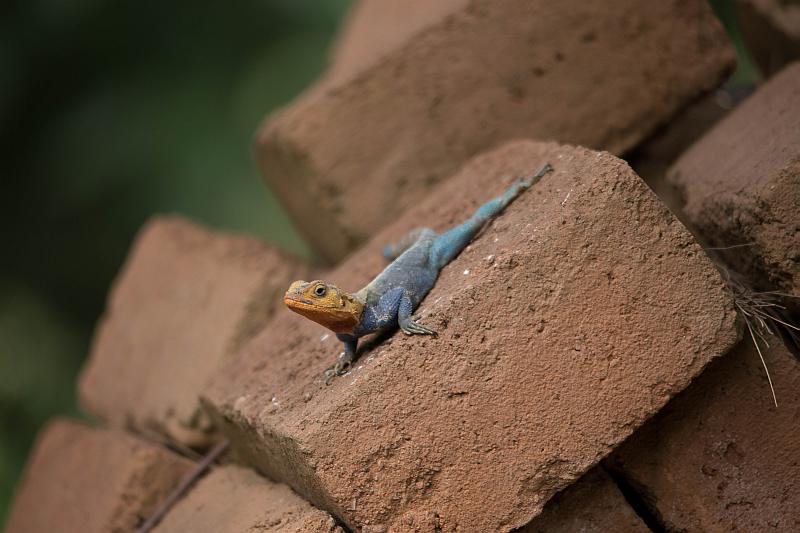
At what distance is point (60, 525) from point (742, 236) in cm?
361

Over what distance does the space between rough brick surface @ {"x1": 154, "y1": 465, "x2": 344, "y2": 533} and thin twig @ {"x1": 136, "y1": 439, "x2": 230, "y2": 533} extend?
0.10 metres

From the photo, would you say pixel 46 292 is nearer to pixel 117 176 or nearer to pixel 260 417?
pixel 117 176

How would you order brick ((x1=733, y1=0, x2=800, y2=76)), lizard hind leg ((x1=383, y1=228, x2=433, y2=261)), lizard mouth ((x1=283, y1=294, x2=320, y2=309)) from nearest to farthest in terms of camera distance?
lizard mouth ((x1=283, y1=294, x2=320, y2=309)) → lizard hind leg ((x1=383, y1=228, x2=433, y2=261)) → brick ((x1=733, y1=0, x2=800, y2=76))

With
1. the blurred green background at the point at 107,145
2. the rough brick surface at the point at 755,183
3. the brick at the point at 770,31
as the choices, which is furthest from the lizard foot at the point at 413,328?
the blurred green background at the point at 107,145

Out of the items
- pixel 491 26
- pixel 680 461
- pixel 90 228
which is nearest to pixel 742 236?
pixel 680 461

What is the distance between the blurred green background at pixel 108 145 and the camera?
8.13 m

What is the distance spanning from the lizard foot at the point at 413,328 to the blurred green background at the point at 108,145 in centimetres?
622

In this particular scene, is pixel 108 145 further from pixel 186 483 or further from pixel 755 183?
pixel 755 183

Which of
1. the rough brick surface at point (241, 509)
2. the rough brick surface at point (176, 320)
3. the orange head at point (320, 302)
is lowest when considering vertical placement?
the rough brick surface at point (241, 509)

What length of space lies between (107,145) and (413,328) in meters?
6.53

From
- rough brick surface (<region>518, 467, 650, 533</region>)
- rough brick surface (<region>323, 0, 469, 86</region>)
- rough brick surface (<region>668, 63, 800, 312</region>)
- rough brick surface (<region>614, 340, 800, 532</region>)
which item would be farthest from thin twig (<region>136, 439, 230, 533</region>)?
rough brick surface (<region>668, 63, 800, 312</region>)

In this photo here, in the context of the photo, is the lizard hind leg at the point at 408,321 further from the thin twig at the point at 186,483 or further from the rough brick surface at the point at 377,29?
the rough brick surface at the point at 377,29

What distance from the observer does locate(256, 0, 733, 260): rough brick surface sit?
4168mm

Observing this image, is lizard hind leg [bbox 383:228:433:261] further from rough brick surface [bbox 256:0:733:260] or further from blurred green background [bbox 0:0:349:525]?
blurred green background [bbox 0:0:349:525]
